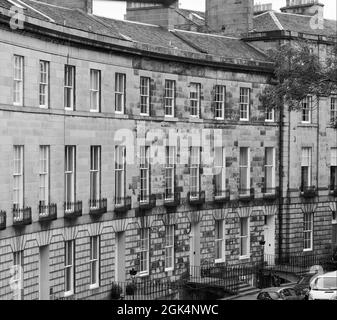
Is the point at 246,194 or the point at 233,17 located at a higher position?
A: the point at 233,17

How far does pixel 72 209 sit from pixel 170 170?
26.6 ft

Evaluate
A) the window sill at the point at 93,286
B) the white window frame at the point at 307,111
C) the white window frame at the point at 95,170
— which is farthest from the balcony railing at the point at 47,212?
the white window frame at the point at 307,111

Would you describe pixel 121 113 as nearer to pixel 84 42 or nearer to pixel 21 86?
pixel 84 42

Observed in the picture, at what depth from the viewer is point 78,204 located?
3284 centimetres

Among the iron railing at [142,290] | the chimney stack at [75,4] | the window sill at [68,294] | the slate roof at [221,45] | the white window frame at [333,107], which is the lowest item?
the iron railing at [142,290]

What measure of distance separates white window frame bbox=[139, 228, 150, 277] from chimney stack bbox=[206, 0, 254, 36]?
626 inches

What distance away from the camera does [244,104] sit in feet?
146

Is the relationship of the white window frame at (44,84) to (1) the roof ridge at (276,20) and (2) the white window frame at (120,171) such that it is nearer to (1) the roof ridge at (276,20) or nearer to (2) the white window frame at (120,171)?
(2) the white window frame at (120,171)

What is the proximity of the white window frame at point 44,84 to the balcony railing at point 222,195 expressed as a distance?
13.8 meters

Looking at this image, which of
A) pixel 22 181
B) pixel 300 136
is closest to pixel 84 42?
pixel 22 181

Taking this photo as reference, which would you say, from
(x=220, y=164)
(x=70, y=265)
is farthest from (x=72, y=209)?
(x=220, y=164)

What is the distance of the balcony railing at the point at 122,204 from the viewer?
117 ft

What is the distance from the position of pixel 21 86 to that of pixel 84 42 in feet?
15.6

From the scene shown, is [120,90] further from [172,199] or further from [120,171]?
[172,199]
